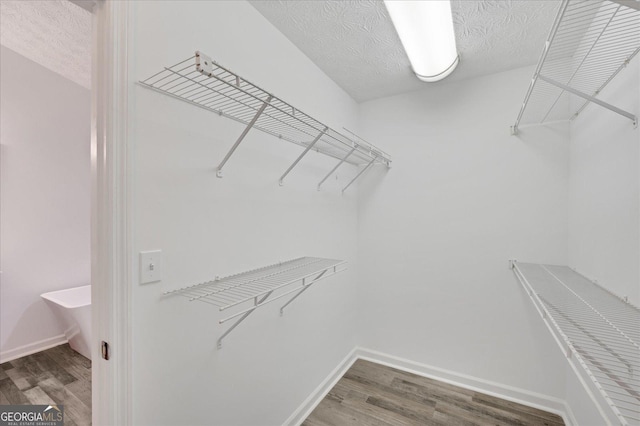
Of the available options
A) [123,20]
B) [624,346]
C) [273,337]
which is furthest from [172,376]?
[624,346]

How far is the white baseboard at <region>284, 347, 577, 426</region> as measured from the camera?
1.80 m

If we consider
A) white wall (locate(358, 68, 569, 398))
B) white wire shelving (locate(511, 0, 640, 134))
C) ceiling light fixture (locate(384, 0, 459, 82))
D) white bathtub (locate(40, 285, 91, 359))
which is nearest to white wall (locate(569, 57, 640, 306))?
white wire shelving (locate(511, 0, 640, 134))

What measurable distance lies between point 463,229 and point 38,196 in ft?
12.6

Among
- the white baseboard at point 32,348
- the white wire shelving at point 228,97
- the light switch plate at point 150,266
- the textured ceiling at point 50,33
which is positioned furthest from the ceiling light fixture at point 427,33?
the white baseboard at point 32,348

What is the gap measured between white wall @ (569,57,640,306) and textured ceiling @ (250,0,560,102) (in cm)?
55

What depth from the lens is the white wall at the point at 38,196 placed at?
2406 millimetres

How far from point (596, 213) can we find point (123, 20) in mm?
2207

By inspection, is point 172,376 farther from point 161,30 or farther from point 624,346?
point 624,346

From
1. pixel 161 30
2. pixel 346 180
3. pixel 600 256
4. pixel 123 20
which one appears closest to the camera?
pixel 123 20

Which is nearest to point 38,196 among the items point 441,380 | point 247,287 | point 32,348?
point 32,348

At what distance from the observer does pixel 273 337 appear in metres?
1.56

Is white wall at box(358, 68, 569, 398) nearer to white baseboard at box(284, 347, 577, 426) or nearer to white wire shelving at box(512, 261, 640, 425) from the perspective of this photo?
white baseboard at box(284, 347, 577, 426)

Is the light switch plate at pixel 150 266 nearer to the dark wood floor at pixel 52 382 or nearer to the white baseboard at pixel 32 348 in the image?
the dark wood floor at pixel 52 382

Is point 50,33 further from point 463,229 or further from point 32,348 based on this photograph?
point 463,229
